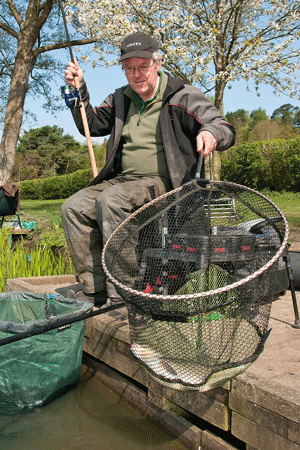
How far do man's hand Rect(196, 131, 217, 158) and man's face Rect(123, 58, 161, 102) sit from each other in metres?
0.77

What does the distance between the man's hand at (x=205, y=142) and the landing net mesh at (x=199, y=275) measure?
234 millimetres

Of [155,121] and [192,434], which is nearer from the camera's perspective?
[192,434]

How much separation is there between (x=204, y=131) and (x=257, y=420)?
61.1 inches

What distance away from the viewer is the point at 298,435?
5.23ft

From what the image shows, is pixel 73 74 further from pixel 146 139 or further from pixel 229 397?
pixel 229 397

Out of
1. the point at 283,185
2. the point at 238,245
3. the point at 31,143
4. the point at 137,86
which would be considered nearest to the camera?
the point at 238,245

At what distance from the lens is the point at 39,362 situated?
101 inches

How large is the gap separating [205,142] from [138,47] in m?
0.93

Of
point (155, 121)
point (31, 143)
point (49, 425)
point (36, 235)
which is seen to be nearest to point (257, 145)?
point (36, 235)

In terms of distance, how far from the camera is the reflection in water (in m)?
2.34

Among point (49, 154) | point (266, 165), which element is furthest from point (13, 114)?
point (49, 154)

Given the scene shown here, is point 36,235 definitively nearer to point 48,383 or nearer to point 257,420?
point 48,383

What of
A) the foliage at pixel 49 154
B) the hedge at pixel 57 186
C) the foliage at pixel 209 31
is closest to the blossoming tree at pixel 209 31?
the foliage at pixel 209 31

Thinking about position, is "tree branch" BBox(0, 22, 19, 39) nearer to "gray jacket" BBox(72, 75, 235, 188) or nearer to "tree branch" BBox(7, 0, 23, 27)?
"tree branch" BBox(7, 0, 23, 27)
